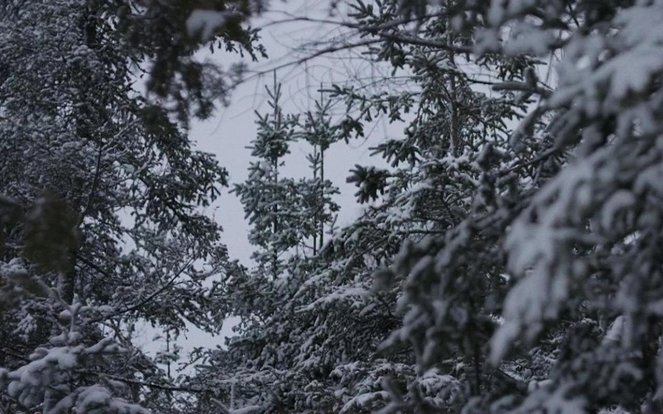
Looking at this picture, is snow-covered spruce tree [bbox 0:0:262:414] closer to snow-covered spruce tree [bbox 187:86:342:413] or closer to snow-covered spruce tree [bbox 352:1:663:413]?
snow-covered spruce tree [bbox 187:86:342:413]

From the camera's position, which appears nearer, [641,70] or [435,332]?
[641,70]

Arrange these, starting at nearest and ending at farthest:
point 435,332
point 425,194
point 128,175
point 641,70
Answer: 1. point 641,70
2. point 435,332
3. point 425,194
4. point 128,175

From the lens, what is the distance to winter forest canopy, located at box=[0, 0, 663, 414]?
247 centimetres

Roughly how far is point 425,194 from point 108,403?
384 centimetres

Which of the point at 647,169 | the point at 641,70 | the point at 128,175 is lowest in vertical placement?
the point at 647,169

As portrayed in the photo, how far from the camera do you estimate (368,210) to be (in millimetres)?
8422

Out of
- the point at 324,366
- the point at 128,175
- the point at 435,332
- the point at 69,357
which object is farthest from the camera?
the point at 128,175

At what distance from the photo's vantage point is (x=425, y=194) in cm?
741

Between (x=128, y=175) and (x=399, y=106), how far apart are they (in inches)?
159

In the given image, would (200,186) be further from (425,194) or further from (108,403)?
(108,403)

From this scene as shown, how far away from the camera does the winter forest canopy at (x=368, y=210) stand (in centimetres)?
247

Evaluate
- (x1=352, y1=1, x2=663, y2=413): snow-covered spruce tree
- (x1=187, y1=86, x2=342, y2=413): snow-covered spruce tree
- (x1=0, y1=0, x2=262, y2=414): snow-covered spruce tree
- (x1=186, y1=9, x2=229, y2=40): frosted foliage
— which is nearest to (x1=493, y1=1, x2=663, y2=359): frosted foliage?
(x1=352, y1=1, x2=663, y2=413): snow-covered spruce tree

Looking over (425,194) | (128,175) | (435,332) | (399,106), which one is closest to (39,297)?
(128,175)

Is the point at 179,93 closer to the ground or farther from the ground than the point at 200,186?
closer to the ground
